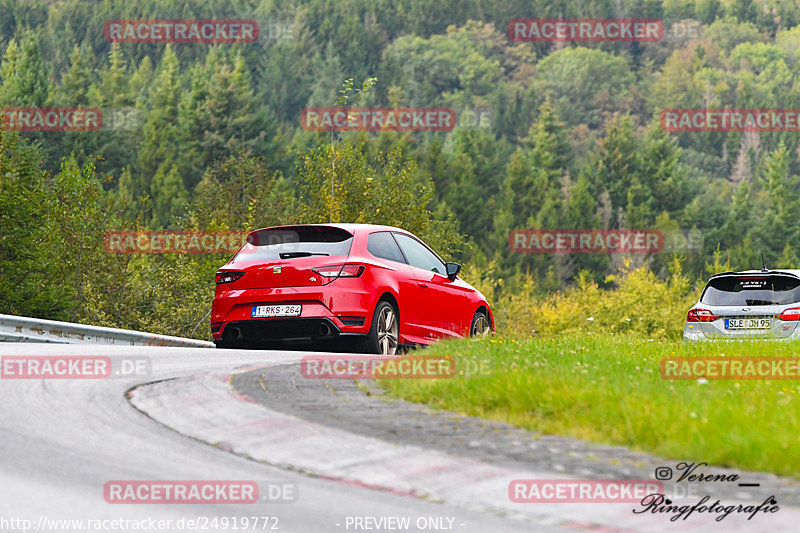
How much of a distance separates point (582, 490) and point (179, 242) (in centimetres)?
4644

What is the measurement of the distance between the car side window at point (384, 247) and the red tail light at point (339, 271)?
466 millimetres

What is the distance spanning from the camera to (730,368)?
10352 mm

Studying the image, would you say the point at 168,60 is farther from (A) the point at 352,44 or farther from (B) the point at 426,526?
(B) the point at 426,526

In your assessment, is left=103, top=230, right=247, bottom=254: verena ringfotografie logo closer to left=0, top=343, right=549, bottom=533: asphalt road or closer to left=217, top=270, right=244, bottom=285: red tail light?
left=217, top=270, right=244, bottom=285: red tail light

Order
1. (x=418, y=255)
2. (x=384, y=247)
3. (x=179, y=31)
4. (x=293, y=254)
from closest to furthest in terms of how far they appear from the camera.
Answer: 1. (x=293, y=254)
2. (x=384, y=247)
3. (x=418, y=255)
4. (x=179, y=31)

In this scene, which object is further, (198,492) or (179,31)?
(179,31)

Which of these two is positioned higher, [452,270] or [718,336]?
[452,270]

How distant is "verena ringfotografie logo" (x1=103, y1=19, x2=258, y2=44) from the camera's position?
142 metres

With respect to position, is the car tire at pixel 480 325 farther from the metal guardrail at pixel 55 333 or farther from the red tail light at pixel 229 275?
the red tail light at pixel 229 275

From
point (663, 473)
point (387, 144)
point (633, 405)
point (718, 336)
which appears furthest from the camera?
point (387, 144)

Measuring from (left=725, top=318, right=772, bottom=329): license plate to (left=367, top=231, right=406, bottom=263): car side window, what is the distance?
5.01 metres

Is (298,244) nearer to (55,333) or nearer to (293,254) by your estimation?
(293,254)

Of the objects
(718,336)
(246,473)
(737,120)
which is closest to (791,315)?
(718,336)

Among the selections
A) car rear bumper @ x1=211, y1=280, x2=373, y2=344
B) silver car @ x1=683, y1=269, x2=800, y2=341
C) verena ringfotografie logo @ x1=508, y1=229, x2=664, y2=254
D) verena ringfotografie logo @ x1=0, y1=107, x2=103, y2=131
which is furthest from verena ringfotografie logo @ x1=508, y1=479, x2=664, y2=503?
verena ringfotografie logo @ x1=508, y1=229, x2=664, y2=254
